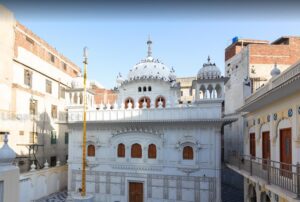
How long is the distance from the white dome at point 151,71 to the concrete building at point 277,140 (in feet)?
24.4

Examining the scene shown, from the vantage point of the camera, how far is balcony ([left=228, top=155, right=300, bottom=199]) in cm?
643

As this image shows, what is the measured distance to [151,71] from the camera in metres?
18.2

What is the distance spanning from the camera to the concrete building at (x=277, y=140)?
22.7 feet

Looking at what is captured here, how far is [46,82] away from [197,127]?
47.4 ft

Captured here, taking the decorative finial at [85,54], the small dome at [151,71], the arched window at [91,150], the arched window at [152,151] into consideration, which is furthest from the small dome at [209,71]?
the arched window at [91,150]

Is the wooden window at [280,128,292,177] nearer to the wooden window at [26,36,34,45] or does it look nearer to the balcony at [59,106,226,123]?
the balcony at [59,106,226,123]

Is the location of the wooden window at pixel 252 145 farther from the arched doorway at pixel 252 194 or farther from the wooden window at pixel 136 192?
the wooden window at pixel 136 192

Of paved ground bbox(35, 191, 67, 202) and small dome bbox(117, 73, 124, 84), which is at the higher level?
small dome bbox(117, 73, 124, 84)

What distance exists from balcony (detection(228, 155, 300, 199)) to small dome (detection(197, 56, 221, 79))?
225 inches

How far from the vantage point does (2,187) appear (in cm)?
527

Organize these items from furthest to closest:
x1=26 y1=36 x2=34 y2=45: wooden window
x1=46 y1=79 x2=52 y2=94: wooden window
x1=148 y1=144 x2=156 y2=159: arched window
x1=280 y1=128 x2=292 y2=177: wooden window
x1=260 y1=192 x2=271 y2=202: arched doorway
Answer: x1=46 y1=79 x2=52 y2=94: wooden window, x1=26 y1=36 x2=34 y2=45: wooden window, x1=148 y1=144 x2=156 y2=159: arched window, x1=260 y1=192 x2=271 y2=202: arched doorway, x1=280 y1=128 x2=292 y2=177: wooden window

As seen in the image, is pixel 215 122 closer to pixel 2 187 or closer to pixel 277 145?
pixel 277 145

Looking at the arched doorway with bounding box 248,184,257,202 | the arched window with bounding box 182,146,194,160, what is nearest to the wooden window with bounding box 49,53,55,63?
the arched window with bounding box 182,146,194,160

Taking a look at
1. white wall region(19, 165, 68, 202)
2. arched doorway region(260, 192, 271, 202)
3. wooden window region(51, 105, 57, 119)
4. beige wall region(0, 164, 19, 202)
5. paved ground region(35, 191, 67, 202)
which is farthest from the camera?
wooden window region(51, 105, 57, 119)
